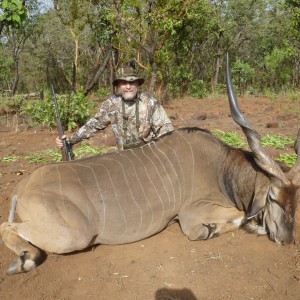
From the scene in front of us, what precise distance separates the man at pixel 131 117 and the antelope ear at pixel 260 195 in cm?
153

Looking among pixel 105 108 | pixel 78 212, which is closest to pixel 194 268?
pixel 78 212

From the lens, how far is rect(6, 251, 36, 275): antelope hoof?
277cm

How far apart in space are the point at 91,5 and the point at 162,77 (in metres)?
3.29

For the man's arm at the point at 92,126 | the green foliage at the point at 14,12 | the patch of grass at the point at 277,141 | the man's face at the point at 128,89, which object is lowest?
the patch of grass at the point at 277,141

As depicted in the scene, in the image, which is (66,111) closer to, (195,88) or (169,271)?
(169,271)

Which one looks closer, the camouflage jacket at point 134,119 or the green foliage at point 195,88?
the camouflage jacket at point 134,119

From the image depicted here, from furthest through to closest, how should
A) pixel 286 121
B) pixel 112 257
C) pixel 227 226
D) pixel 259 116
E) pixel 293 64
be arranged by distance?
pixel 293 64 < pixel 259 116 < pixel 286 121 < pixel 227 226 < pixel 112 257

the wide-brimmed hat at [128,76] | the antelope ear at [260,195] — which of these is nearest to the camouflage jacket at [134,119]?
the wide-brimmed hat at [128,76]

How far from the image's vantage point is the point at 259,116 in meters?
8.99

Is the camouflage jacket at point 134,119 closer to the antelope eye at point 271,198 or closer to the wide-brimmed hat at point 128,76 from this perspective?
the wide-brimmed hat at point 128,76

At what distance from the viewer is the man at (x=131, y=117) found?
4.18 metres

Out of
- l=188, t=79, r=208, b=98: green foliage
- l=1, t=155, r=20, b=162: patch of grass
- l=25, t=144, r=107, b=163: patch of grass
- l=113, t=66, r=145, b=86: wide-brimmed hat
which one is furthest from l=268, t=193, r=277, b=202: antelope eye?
l=188, t=79, r=208, b=98: green foliage

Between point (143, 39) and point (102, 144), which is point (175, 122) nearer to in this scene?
point (102, 144)

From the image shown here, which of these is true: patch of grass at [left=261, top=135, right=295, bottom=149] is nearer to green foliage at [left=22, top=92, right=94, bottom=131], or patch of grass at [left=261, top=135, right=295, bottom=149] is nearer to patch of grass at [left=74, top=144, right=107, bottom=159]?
patch of grass at [left=74, top=144, right=107, bottom=159]
